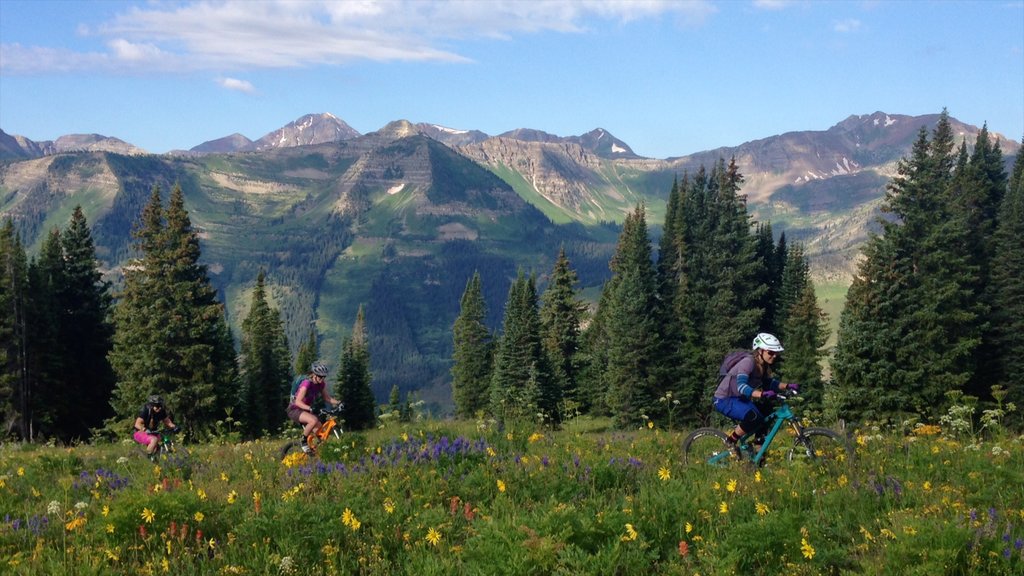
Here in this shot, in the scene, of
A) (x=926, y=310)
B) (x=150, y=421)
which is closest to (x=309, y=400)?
(x=150, y=421)

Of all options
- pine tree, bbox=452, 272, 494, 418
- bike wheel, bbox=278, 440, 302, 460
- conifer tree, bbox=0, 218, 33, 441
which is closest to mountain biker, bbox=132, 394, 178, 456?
bike wheel, bbox=278, 440, 302, 460

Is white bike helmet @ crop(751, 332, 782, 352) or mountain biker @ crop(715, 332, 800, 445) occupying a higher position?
white bike helmet @ crop(751, 332, 782, 352)

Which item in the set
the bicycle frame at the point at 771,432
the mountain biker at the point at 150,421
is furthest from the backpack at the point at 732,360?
the mountain biker at the point at 150,421

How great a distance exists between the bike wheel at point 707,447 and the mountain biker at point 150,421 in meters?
10.0

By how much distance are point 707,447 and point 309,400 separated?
6.85 m

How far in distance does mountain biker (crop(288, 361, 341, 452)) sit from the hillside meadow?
2849 millimetres

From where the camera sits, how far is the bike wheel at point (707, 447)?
9258 millimetres

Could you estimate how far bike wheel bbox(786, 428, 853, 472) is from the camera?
8562 mm

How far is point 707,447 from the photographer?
1043 cm

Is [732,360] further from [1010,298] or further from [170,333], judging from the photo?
[1010,298]

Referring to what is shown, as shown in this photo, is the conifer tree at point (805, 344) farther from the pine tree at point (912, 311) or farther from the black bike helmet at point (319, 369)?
the black bike helmet at point (319, 369)

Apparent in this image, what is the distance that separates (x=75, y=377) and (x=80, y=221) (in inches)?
437

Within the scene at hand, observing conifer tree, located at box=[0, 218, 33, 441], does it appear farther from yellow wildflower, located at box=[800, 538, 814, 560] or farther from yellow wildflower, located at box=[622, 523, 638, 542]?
yellow wildflower, located at box=[800, 538, 814, 560]

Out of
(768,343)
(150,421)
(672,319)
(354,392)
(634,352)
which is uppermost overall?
(768,343)
